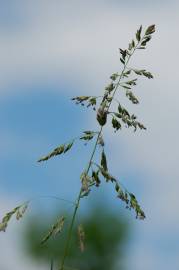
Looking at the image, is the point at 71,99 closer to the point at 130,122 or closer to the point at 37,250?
the point at 130,122

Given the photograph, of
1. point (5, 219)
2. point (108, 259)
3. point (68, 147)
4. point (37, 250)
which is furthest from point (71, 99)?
point (108, 259)

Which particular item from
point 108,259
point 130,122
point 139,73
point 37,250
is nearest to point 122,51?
point 139,73

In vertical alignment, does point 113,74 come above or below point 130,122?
above

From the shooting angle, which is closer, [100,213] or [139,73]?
[139,73]

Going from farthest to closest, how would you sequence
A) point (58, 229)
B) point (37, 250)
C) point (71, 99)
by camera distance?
1. point (37, 250)
2. point (71, 99)
3. point (58, 229)

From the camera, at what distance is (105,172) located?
3.30m

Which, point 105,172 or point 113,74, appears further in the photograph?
point 113,74

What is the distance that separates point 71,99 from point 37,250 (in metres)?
34.2

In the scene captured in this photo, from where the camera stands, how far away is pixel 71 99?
3506 millimetres

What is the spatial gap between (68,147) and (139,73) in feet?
1.44

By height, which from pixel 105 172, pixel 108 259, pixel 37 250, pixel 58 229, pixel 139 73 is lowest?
pixel 58 229

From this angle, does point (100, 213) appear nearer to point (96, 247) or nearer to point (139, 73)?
point (96, 247)

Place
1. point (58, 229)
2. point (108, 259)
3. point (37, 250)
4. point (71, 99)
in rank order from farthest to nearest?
point (108, 259) → point (37, 250) → point (71, 99) → point (58, 229)

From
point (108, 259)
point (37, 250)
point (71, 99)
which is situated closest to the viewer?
point (71, 99)
